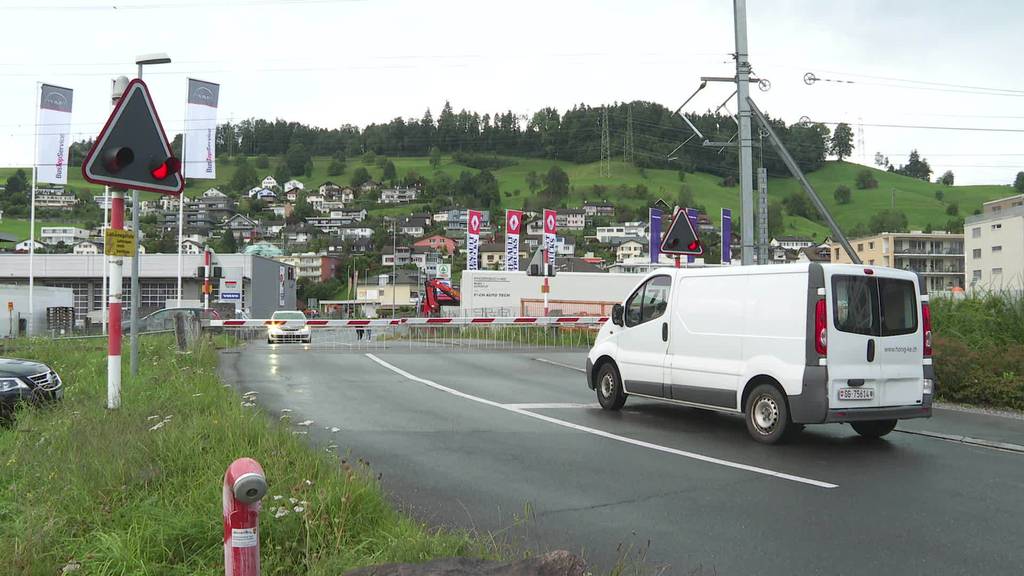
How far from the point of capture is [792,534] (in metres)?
5.21

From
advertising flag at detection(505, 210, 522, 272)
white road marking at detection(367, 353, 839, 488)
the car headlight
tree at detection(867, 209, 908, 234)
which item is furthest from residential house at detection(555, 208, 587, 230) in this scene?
the car headlight

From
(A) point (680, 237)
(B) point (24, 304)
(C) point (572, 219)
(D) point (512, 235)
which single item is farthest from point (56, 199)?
(A) point (680, 237)

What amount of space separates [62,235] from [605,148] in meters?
92.9

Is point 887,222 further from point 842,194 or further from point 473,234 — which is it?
point 473,234

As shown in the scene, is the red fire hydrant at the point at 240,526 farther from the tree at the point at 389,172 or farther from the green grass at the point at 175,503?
the tree at the point at 389,172

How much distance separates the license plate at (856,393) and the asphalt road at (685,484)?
553mm

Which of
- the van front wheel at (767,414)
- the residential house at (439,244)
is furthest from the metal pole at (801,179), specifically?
the residential house at (439,244)

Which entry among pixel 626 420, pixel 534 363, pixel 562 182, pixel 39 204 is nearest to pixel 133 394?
pixel 626 420

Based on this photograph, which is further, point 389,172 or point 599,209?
point 389,172

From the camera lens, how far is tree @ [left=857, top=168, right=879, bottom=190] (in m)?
138

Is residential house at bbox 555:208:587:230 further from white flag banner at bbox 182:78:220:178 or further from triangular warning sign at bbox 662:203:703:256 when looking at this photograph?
triangular warning sign at bbox 662:203:703:256

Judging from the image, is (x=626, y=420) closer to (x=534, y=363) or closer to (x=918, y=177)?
(x=534, y=363)

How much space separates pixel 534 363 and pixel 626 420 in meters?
9.26

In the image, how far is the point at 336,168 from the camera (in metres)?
182
